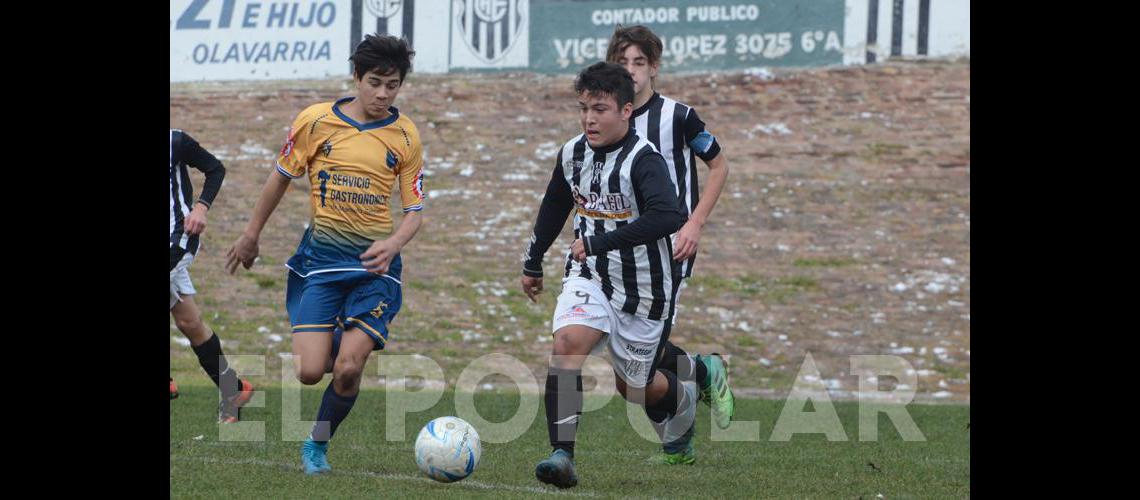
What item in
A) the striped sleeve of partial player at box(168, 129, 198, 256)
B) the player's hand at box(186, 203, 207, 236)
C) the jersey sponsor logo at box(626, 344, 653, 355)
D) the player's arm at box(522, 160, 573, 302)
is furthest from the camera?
the striped sleeve of partial player at box(168, 129, 198, 256)

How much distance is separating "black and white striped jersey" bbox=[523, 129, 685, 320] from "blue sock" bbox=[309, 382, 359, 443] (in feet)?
3.74

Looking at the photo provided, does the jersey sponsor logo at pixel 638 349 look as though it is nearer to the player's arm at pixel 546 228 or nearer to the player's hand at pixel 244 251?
the player's arm at pixel 546 228

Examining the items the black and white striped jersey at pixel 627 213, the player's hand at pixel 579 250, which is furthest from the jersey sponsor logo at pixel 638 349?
the player's hand at pixel 579 250

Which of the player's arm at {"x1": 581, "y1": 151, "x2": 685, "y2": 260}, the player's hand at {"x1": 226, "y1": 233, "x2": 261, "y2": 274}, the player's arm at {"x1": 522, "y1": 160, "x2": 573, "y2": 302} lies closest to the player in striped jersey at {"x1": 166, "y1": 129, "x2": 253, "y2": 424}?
the player's hand at {"x1": 226, "y1": 233, "x2": 261, "y2": 274}

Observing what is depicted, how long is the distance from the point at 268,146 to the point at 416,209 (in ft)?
38.0

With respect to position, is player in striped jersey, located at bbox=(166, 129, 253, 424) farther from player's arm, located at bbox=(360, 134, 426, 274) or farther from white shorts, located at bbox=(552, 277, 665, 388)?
white shorts, located at bbox=(552, 277, 665, 388)

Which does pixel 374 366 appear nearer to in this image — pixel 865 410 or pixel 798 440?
pixel 865 410

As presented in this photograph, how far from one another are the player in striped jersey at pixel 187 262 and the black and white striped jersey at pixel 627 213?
2829 mm

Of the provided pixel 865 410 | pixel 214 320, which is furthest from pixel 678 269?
pixel 214 320

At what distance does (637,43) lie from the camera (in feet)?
20.8

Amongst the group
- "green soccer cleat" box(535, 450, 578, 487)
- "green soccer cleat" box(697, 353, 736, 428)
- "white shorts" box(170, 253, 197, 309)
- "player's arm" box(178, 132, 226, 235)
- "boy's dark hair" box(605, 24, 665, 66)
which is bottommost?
"green soccer cleat" box(535, 450, 578, 487)

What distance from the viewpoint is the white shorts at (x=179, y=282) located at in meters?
8.08

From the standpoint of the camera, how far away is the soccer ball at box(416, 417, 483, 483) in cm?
523

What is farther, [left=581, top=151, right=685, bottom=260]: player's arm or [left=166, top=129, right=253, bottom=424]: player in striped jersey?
[left=166, top=129, right=253, bottom=424]: player in striped jersey
